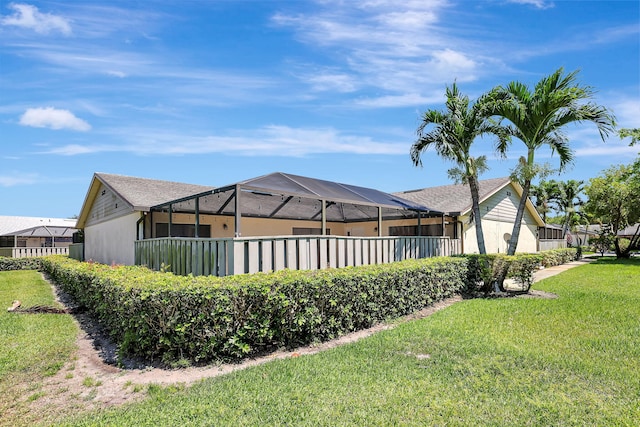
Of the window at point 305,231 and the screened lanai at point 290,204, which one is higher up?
the screened lanai at point 290,204

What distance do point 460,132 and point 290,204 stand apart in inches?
240

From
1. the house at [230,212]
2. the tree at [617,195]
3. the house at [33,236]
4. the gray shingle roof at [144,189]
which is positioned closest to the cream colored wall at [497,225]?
the house at [230,212]

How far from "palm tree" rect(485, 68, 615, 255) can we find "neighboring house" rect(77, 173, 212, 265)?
11.7m

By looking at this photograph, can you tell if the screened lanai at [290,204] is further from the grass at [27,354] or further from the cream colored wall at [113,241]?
the grass at [27,354]

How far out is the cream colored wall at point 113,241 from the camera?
13.1 m

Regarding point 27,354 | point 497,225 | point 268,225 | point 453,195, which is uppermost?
point 453,195

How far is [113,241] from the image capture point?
15.2 metres

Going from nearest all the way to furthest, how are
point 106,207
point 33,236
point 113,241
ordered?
point 113,241 < point 106,207 < point 33,236

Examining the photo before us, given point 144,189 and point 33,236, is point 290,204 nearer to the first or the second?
point 144,189

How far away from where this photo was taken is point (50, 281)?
1664 cm

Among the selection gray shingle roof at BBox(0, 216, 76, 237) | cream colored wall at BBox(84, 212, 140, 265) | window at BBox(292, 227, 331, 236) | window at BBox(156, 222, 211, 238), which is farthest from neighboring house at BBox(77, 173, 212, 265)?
gray shingle roof at BBox(0, 216, 76, 237)

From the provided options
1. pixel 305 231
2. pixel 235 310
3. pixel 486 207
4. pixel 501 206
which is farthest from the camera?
pixel 501 206

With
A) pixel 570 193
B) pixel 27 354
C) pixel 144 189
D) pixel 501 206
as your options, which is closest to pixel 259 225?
pixel 144 189

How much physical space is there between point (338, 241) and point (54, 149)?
40.6 feet
